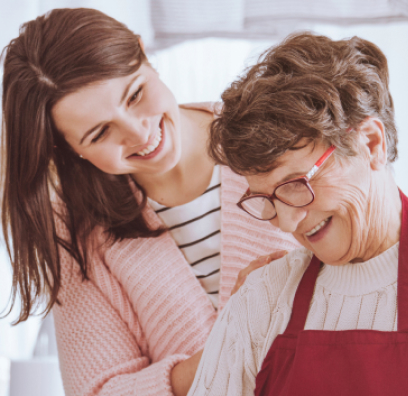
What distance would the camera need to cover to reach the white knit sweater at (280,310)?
3.37 feet

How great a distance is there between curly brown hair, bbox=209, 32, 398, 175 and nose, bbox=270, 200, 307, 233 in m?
0.09

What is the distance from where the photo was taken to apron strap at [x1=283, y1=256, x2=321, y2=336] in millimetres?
1090

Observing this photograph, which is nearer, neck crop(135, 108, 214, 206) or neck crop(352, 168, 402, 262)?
neck crop(352, 168, 402, 262)

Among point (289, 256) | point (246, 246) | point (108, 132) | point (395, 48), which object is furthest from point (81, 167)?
point (395, 48)

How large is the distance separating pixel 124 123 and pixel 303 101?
2.01 ft

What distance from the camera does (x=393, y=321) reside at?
978mm

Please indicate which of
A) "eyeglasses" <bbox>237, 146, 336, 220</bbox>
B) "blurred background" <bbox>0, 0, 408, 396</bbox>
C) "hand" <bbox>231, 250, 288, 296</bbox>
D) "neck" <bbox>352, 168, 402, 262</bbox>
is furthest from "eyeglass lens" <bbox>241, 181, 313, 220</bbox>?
"blurred background" <bbox>0, 0, 408, 396</bbox>

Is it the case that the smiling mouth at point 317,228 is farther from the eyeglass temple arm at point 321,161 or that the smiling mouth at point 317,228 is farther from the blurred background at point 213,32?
the blurred background at point 213,32

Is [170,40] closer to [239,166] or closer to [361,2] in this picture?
[361,2]

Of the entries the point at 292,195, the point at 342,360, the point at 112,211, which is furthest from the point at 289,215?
the point at 112,211

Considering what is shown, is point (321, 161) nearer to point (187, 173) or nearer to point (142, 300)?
point (187, 173)

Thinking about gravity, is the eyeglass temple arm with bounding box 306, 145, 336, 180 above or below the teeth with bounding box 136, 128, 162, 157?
above

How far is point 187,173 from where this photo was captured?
5.73ft

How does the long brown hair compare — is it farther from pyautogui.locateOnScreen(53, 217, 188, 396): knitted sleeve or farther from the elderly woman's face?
the elderly woman's face
